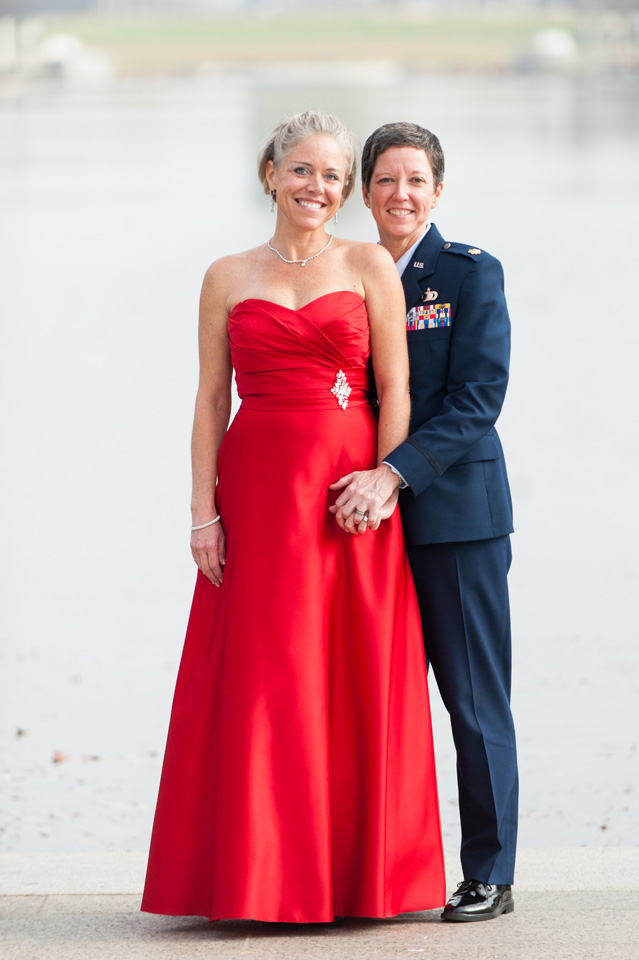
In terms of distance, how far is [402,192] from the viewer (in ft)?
9.45

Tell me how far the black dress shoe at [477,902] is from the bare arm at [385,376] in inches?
30.4

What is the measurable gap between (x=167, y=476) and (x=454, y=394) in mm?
6164

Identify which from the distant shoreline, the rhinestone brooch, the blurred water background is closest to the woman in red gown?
the rhinestone brooch

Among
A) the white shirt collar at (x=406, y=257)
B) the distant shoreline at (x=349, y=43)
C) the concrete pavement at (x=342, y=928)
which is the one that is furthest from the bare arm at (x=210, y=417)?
the distant shoreline at (x=349, y=43)

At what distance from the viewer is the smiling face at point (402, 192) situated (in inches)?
113

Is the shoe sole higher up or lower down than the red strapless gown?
lower down

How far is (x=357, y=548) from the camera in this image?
2.85m

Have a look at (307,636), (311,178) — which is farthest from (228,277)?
(307,636)

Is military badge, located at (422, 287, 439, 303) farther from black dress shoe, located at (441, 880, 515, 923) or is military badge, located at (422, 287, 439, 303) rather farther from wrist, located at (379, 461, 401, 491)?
black dress shoe, located at (441, 880, 515, 923)

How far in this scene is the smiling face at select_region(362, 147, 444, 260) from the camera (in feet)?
9.45

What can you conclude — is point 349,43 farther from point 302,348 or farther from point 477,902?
point 477,902

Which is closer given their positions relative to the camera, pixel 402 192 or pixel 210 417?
pixel 402 192

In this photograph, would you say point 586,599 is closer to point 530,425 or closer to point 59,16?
point 530,425

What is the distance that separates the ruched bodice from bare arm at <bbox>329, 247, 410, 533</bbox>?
0.10 ft
